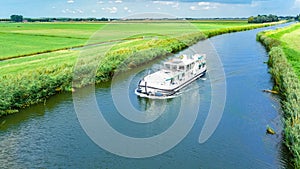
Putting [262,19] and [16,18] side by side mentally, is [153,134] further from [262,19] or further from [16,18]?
[262,19]

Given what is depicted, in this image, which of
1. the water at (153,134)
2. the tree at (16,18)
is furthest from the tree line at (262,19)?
the water at (153,134)

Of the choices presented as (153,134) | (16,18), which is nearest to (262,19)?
(16,18)

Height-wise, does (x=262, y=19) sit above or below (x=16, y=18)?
above

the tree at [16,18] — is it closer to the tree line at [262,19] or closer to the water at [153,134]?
the tree line at [262,19]

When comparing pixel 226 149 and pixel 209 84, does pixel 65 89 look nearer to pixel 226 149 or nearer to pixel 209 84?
pixel 209 84

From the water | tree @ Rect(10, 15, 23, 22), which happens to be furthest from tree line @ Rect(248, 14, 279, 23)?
the water

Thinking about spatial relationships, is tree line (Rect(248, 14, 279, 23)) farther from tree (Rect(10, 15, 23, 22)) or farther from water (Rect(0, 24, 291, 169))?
water (Rect(0, 24, 291, 169))

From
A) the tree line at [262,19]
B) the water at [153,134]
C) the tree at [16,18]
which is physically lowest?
the water at [153,134]

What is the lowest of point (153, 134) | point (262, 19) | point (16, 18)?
point (153, 134)

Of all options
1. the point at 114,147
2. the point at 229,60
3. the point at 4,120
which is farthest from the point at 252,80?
the point at 4,120
